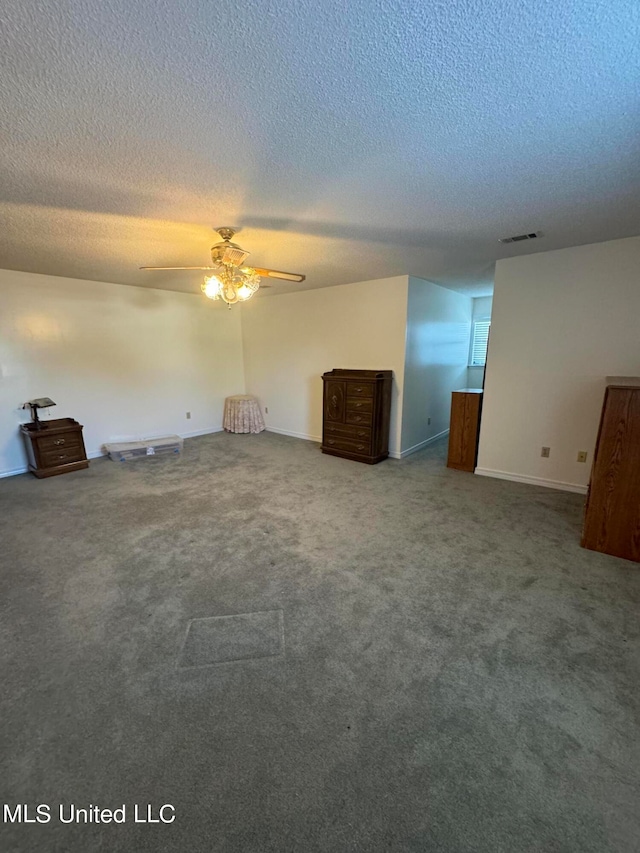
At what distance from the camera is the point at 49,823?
3.44 feet

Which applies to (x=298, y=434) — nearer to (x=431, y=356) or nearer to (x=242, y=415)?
(x=242, y=415)

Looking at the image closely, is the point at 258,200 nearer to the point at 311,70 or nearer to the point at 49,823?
the point at 311,70

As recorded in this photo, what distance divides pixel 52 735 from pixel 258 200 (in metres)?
2.74

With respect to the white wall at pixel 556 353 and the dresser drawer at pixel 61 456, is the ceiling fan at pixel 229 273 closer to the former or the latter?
the white wall at pixel 556 353

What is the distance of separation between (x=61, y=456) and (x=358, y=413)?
3.57m

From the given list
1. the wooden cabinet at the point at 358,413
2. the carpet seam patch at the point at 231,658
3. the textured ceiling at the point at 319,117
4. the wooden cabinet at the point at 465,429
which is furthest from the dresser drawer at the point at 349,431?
the carpet seam patch at the point at 231,658

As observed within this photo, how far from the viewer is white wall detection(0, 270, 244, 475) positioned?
13.0 ft

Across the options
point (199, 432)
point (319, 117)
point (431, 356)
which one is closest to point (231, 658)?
point (319, 117)

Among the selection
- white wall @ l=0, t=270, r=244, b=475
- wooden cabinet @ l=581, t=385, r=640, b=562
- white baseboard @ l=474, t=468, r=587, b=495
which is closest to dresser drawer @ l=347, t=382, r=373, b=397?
white baseboard @ l=474, t=468, r=587, b=495

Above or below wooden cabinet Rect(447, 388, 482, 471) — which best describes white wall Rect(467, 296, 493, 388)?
above

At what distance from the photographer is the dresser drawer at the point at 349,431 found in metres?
4.30

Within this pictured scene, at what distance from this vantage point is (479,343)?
5988mm

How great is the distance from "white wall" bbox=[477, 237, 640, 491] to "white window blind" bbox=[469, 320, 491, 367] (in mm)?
2530

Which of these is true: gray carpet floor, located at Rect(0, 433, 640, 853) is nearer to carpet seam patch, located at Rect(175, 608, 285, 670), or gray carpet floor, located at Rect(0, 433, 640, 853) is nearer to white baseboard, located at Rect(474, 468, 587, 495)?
carpet seam patch, located at Rect(175, 608, 285, 670)
